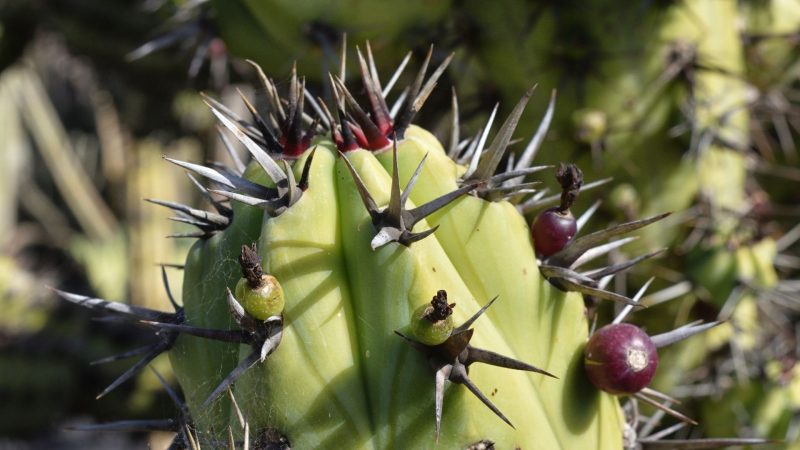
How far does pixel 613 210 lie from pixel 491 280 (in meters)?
0.76

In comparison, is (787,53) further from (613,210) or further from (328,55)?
(328,55)

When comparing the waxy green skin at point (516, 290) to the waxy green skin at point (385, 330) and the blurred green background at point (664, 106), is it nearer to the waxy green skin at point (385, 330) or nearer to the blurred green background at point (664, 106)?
the waxy green skin at point (385, 330)

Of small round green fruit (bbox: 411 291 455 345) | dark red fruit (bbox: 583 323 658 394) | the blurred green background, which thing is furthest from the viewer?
the blurred green background

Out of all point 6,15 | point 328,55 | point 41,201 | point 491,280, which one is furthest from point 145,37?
point 41,201

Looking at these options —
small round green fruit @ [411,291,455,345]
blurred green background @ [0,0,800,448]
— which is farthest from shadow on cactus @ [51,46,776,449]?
blurred green background @ [0,0,800,448]

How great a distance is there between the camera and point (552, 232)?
125 cm

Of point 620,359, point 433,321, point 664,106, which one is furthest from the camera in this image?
point 664,106

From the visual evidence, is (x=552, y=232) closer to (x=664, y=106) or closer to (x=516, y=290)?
(x=516, y=290)

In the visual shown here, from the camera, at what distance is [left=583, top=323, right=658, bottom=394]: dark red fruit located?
120cm

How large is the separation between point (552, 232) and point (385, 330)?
0.96 feet

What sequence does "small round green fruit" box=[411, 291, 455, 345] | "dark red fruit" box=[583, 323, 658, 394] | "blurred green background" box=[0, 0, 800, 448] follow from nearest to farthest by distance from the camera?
"small round green fruit" box=[411, 291, 455, 345] → "dark red fruit" box=[583, 323, 658, 394] → "blurred green background" box=[0, 0, 800, 448]

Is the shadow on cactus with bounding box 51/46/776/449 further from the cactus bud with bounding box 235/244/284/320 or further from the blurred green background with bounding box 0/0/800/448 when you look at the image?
the blurred green background with bounding box 0/0/800/448

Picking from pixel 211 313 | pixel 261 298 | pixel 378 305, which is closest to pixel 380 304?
pixel 378 305

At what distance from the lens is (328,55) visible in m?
1.80
